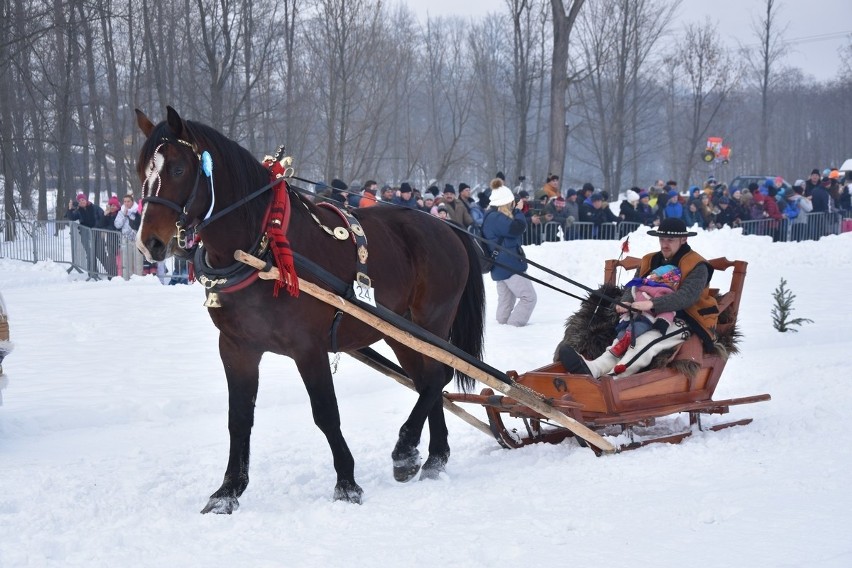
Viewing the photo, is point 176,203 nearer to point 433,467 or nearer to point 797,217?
point 433,467

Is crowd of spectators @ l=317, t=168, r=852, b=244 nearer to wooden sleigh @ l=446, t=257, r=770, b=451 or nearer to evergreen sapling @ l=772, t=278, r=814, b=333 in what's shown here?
evergreen sapling @ l=772, t=278, r=814, b=333

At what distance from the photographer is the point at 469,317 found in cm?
705

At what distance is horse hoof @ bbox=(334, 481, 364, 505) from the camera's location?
5.49 metres

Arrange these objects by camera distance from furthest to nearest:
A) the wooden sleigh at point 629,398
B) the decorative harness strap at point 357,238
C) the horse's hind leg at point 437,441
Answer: the wooden sleigh at point 629,398 → the horse's hind leg at point 437,441 → the decorative harness strap at point 357,238

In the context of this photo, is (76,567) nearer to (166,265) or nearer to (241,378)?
(241,378)

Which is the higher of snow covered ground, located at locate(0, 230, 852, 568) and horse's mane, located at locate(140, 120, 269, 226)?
horse's mane, located at locate(140, 120, 269, 226)

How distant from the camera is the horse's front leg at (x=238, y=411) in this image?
5.46 metres

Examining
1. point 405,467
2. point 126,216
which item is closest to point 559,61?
point 126,216

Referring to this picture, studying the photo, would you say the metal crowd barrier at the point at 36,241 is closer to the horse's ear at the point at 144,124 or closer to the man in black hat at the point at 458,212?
the man in black hat at the point at 458,212

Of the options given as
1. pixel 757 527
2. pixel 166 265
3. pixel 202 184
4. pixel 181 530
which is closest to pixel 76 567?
pixel 181 530

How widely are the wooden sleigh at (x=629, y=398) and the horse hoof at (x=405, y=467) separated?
0.74 metres

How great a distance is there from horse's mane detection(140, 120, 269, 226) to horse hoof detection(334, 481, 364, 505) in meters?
1.64

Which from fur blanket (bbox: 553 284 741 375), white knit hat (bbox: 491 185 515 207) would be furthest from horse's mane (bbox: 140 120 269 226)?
white knit hat (bbox: 491 185 515 207)

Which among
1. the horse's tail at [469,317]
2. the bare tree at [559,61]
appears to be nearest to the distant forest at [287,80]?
the bare tree at [559,61]
